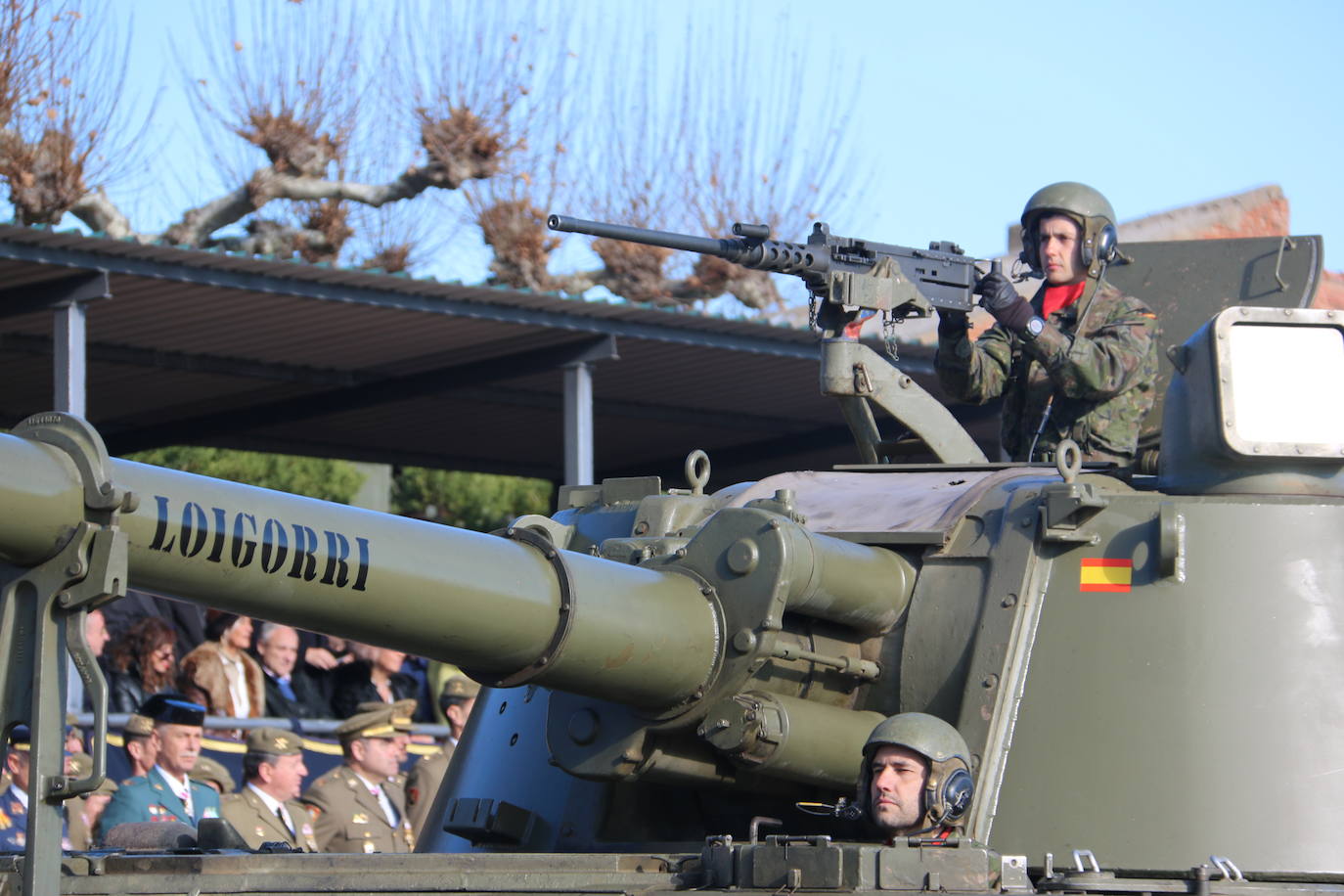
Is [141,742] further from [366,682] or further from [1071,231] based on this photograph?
[1071,231]

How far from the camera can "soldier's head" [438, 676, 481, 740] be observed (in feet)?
44.9

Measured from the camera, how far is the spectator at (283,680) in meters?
14.5

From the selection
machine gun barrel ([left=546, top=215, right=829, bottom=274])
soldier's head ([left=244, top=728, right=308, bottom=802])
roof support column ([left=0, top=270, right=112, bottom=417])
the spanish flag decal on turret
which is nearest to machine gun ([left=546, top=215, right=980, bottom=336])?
machine gun barrel ([left=546, top=215, right=829, bottom=274])

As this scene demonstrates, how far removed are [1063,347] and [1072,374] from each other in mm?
102

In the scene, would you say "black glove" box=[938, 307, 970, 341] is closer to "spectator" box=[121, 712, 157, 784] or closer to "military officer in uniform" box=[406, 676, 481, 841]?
"military officer in uniform" box=[406, 676, 481, 841]

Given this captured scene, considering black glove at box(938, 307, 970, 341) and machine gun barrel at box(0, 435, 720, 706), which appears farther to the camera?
black glove at box(938, 307, 970, 341)

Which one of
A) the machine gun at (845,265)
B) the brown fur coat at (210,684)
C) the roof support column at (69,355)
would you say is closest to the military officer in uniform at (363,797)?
the brown fur coat at (210,684)

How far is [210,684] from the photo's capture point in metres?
13.9

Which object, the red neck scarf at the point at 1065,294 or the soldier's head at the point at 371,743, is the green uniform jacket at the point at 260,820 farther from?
the red neck scarf at the point at 1065,294

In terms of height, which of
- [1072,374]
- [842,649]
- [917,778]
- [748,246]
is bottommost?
[917,778]

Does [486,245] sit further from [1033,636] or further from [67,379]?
→ [1033,636]

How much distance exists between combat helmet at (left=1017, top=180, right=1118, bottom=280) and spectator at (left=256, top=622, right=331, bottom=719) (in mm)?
7370

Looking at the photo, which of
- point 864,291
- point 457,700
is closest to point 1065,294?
point 864,291

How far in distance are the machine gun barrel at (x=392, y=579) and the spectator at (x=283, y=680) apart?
27.5 feet
